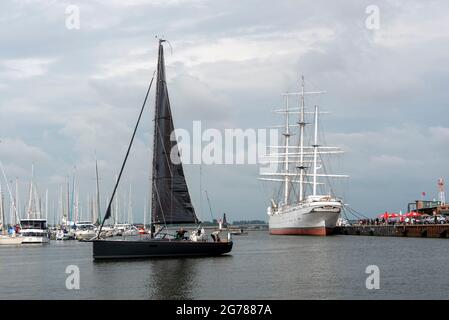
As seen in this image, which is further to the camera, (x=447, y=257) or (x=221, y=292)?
(x=447, y=257)

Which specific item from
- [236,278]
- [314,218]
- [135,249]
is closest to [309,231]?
[314,218]

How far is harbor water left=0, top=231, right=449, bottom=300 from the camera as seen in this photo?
3572 cm

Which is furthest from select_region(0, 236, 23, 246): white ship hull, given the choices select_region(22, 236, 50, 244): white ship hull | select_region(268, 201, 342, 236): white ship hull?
select_region(268, 201, 342, 236): white ship hull

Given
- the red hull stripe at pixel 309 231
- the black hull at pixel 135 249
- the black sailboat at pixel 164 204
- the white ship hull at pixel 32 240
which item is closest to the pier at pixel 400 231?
the red hull stripe at pixel 309 231

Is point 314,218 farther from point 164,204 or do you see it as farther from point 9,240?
point 164,204

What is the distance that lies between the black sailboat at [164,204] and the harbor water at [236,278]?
1.06 meters

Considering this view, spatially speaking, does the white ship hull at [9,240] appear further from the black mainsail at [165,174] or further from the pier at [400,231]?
the pier at [400,231]

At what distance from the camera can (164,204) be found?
55.3m

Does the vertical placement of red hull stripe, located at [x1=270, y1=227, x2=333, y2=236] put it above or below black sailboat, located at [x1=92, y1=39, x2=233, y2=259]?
below

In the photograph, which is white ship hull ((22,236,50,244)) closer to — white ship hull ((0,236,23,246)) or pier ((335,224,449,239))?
white ship hull ((0,236,23,246))
